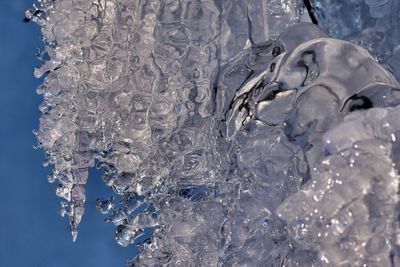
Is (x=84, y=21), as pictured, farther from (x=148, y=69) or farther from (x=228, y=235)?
(x=228, y=235)

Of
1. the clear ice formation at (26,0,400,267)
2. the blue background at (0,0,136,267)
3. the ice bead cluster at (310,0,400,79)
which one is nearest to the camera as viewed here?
the clear ice formation at (26,0,400,267)

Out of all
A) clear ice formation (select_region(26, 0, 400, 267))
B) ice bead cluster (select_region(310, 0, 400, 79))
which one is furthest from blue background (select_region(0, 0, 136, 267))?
ice bead cluster (select_region(310, 0, 400, 79))

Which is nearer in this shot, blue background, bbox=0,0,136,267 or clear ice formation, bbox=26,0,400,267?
clear ice formation, bbox=26,0,400,267

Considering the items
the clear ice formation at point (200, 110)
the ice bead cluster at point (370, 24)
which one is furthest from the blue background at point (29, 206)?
the ice bead cluster at point (370, 24)

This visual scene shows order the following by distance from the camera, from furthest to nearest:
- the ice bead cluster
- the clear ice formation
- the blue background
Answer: the blue background
the ice bead cluster
the clear ice formation

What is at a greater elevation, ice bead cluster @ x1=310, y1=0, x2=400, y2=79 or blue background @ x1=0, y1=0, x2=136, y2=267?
ice bead cluster @ x1=310, y1=0, x2=400, y2=79

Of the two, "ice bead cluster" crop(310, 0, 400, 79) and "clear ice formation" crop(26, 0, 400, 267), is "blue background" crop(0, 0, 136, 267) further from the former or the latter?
"ice bead cluster" crop(310, 0, 400, 79)

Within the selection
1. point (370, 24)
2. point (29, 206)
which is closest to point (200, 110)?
point (370, 24)

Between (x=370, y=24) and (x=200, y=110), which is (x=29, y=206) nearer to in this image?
(x=200, y=110)
